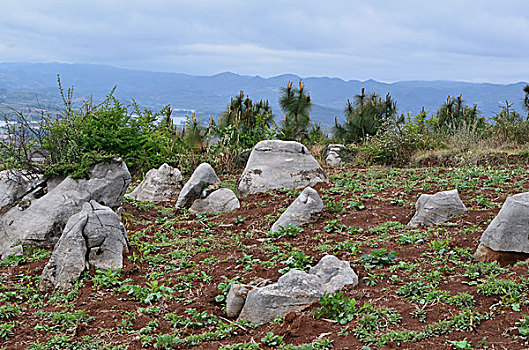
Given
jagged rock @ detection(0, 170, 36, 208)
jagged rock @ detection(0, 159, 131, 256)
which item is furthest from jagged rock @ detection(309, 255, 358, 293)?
jagged rock @ detection(0, 170, 36, 208)

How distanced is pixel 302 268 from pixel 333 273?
0.52m

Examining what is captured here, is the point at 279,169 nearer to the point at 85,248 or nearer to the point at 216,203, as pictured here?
the point at 216,203

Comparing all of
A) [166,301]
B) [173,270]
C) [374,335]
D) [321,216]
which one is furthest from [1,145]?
[374,335]

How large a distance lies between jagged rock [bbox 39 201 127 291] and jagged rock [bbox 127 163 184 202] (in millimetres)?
3250

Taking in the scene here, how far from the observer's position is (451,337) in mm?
3443

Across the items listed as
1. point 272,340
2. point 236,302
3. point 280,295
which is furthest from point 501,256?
point 236,302

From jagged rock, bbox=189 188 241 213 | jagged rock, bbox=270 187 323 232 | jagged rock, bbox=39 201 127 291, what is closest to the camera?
jagged rock, bbox=39 201 127 291

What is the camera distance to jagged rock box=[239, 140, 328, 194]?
916cm

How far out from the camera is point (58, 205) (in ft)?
22.6

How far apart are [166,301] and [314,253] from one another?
186cm

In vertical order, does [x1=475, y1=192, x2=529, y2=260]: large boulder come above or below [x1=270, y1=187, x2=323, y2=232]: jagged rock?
above

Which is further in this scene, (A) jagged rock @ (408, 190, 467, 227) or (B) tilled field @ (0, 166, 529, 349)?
(A) jagged rock @ (408, 190, 467, 227)

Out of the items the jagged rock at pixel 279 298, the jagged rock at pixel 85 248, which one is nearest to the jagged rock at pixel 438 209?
the jagged rock at pixel 279 298

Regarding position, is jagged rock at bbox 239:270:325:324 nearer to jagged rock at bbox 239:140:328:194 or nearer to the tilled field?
the tilled field
